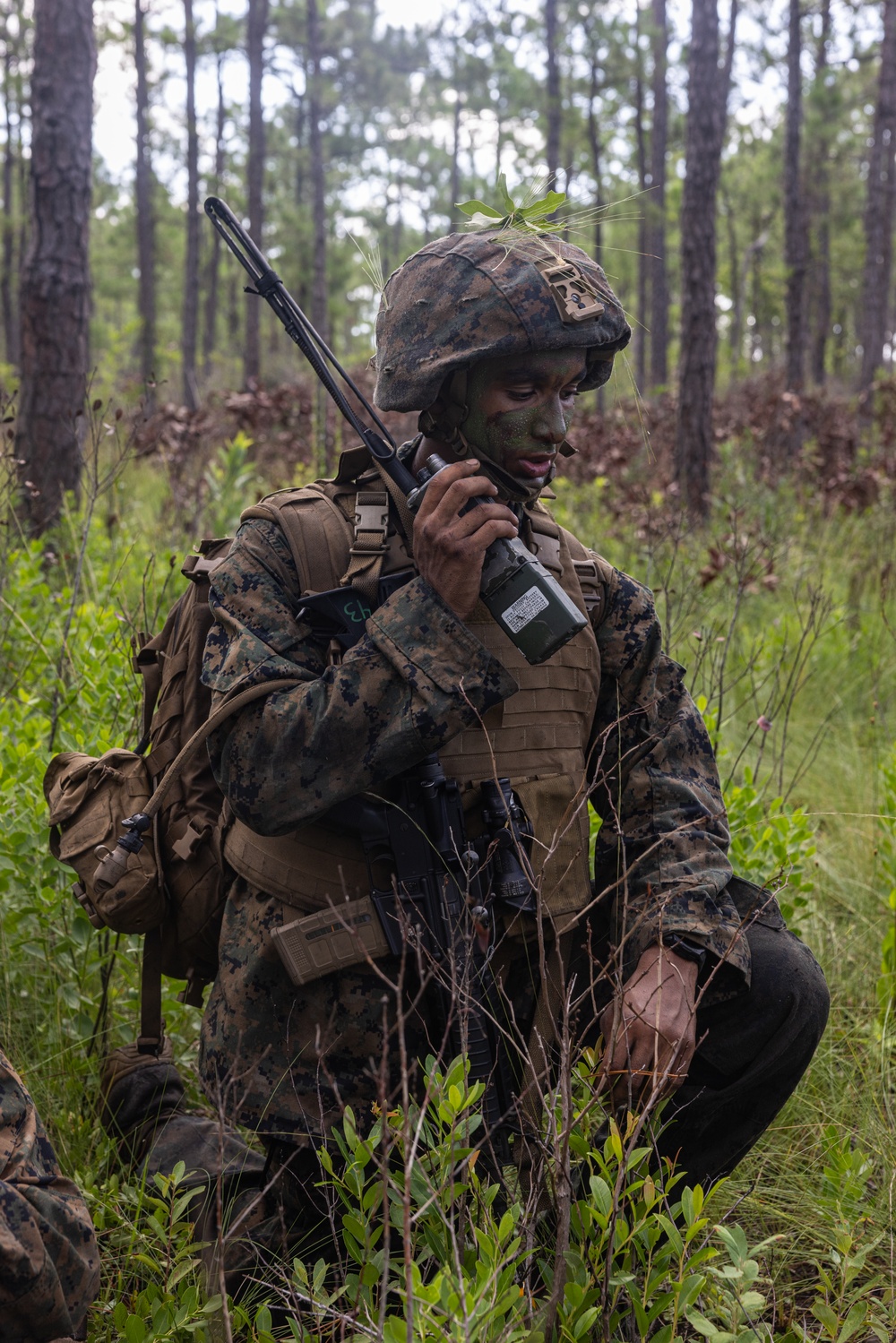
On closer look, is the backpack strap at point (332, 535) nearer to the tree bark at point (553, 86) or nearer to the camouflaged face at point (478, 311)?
the camouflaged face at point (478, 311)

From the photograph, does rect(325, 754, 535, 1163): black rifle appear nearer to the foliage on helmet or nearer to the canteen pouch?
the canteen pouch

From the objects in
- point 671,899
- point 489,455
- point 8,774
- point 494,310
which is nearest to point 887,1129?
point 671,899

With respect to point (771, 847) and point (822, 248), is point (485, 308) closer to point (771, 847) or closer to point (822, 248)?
point (771, 847)

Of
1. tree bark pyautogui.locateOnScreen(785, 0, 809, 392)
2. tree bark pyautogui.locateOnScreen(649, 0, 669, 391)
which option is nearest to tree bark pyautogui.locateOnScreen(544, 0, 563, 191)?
tree bark pyautogui.locateOnScreen(649, 0, 669, 391)

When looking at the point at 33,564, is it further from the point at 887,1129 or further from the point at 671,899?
the point at 887,1129

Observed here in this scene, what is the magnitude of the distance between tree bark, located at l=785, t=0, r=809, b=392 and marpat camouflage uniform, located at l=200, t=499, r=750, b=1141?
1245cm

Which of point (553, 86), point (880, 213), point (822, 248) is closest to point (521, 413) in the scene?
point (880, 213)

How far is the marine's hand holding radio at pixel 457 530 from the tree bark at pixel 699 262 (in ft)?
25.4

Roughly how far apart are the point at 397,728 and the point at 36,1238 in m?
0.92

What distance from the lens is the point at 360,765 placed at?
1946mm

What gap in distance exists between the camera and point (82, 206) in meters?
6.62

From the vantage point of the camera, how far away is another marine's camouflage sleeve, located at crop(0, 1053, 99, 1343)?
141 centimetres

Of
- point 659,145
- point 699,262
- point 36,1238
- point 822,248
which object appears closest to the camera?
point 36,1238

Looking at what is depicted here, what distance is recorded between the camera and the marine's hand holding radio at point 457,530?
1933mm
